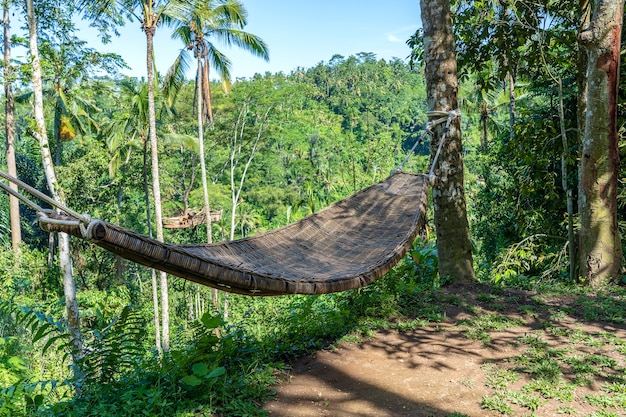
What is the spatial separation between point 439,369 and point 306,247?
88 centimetres

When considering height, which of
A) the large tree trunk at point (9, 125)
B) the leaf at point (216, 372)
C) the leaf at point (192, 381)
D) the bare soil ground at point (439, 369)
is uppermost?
the large tree trunk at point (9, 125)

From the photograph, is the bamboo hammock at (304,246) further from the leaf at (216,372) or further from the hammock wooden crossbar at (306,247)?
the leaf at (216,372)

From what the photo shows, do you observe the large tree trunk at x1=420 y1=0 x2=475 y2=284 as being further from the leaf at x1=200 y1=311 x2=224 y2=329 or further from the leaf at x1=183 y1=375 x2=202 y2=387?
the leaf at x1=183 y1=375 x2=202 y2=387

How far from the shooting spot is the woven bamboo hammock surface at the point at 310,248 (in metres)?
1.48

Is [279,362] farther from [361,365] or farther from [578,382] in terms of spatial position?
[578,382]

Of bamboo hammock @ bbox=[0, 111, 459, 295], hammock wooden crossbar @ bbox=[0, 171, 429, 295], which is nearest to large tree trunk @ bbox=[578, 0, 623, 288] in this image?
bamboo hammock @ bbox=[0, 111, 459, 295]

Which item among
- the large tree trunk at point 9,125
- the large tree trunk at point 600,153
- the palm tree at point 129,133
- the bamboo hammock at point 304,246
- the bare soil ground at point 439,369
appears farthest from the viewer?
the palm tree at point 129,133

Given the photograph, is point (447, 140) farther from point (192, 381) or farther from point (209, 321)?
point (192, 381)

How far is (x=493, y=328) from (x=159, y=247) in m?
2.10

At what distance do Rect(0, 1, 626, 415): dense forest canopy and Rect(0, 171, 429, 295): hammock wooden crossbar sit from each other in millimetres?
390

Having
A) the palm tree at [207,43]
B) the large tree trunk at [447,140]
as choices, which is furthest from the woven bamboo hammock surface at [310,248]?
the palm tree at [207,43]

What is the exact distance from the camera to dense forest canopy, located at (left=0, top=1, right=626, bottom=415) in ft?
9.02

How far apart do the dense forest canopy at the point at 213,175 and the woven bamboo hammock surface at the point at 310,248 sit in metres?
0.39

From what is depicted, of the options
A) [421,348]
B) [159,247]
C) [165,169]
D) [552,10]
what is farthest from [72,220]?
[165,169]
